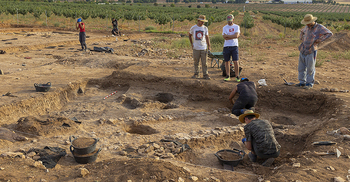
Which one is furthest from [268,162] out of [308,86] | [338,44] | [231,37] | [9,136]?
[338,44]

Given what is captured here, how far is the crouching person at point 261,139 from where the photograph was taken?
440cm

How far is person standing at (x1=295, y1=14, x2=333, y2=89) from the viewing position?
7.10m

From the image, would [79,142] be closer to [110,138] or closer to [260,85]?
[110,138]

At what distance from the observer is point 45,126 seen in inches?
226

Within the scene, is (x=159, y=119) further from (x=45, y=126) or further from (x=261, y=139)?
(x=261, y=139)

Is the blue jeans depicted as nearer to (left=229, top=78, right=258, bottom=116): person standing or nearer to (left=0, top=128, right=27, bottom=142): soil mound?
(left=229, top=78, right=258, bottom=116): person standing

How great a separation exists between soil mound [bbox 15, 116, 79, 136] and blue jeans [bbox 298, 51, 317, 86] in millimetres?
5870

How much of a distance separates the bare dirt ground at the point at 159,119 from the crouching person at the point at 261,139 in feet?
0.76

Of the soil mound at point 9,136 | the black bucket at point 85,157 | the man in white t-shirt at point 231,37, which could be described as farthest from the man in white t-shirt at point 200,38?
the soil mound at point 9,136

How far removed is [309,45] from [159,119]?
427cm

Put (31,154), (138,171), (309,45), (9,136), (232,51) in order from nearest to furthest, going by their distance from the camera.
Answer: (138,171) < (31,154) < (9,136) < (309,45) < (232,51)

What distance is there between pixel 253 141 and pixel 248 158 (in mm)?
555

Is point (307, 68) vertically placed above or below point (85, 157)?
above

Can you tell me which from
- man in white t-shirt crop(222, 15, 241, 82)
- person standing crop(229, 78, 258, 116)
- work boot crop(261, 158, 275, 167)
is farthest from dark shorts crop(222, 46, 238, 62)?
work boot crop(261, 158, 275, 167)
